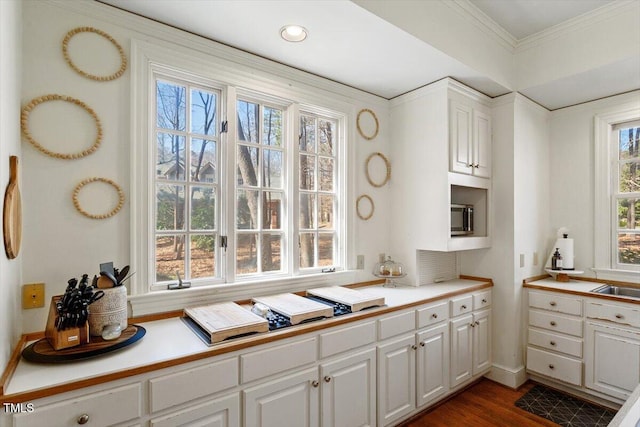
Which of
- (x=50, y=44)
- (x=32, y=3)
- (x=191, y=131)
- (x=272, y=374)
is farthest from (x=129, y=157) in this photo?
(x=272, y=374)

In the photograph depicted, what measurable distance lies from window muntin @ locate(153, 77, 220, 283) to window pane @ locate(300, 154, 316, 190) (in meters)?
0.70

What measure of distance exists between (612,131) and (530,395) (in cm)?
249

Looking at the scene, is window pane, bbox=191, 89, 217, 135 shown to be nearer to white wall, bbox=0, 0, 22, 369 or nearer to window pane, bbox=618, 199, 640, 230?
white wall, bbox=0, 0, 22, 369

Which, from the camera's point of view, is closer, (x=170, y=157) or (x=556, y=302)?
(x=170, y=157)

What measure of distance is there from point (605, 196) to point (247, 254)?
10.7 feet

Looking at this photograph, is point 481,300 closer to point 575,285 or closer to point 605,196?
point 575,285

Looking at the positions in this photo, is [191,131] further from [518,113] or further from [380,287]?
[518,113]

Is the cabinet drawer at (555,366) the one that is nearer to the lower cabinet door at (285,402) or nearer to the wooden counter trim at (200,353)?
the wooden counter trim at (200,353)

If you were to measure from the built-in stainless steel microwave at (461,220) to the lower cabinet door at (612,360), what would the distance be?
3.84 feet

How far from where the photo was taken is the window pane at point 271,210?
2441mm

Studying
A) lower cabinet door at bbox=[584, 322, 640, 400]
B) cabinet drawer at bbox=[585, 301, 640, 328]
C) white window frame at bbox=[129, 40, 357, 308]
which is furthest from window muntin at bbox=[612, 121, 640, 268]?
white window frame at bbox=[129, 40, 357, 308]

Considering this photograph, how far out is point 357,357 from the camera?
202cm

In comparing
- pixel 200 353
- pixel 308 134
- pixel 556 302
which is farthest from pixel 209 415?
pixel 556 302

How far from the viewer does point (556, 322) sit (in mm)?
2863
